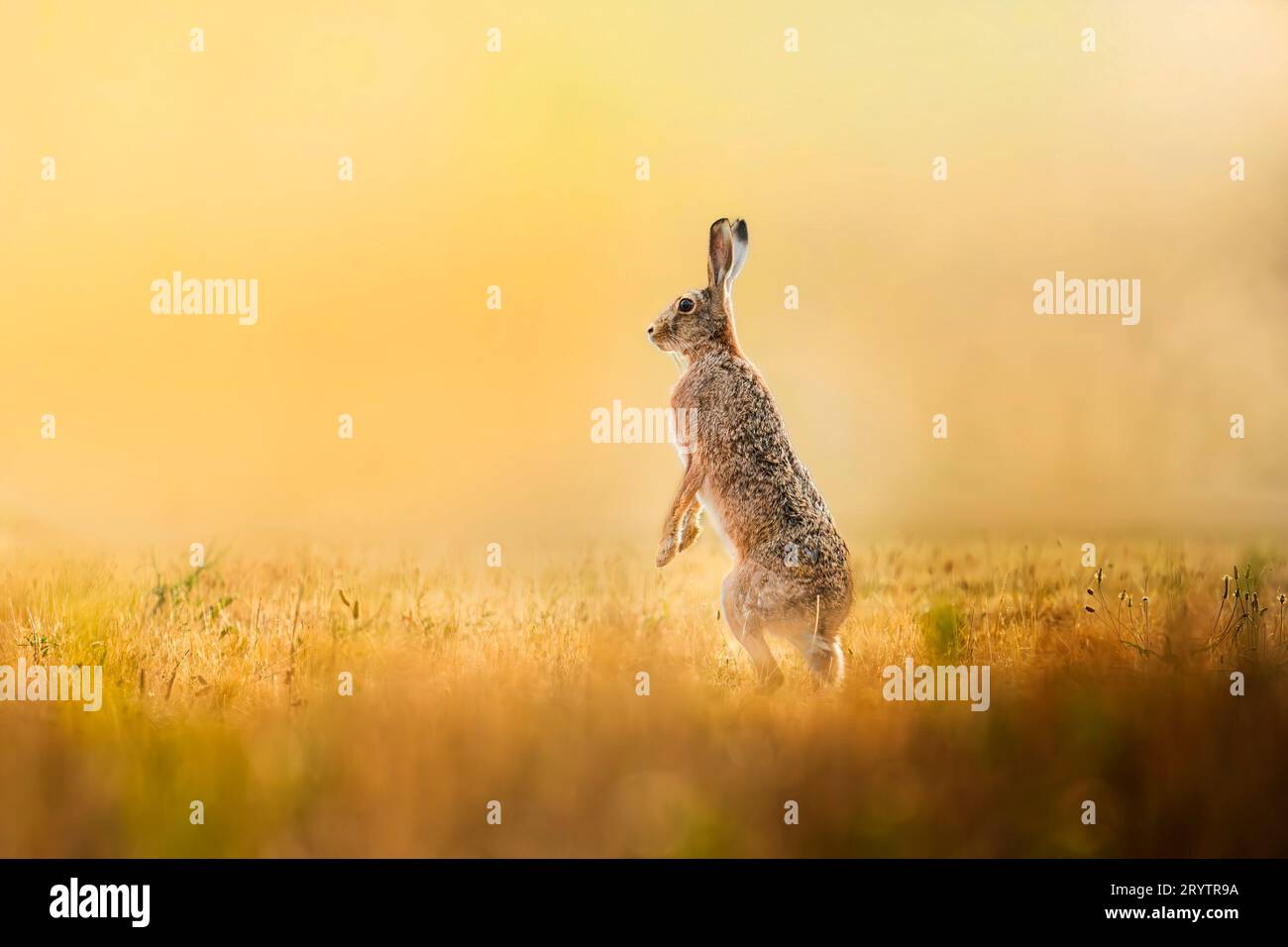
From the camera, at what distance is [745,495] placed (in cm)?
762

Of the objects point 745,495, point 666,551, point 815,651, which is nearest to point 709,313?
point 745,495

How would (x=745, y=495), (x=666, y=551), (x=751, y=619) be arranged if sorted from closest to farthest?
1. (x=751, y=619)
2. (x=745, y=495)
3. (x=666, y=551)

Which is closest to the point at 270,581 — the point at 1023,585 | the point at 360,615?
the point at 360,615

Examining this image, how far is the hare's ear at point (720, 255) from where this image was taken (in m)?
8.18

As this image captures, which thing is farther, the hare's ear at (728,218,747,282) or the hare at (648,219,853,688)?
the hare's ear at (728,218,747,282)

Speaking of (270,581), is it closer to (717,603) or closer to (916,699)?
(717,603)

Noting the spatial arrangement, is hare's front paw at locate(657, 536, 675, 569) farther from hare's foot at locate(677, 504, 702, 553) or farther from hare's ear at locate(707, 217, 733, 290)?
hare's ear at locate(707, 217, 733, 290)

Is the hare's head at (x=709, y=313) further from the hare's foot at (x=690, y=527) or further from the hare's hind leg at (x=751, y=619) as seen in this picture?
the hare's hind leg at (x=751, y=619)

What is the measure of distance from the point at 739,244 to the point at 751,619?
2734 millimetres

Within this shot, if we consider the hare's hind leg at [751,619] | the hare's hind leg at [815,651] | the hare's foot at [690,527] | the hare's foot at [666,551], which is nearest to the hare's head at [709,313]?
the hare's foot at [690,527]

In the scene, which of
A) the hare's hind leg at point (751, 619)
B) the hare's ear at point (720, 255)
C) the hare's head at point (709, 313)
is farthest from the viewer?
the hare's head at point (709, 313)

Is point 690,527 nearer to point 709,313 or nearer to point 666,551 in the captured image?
point 666,551

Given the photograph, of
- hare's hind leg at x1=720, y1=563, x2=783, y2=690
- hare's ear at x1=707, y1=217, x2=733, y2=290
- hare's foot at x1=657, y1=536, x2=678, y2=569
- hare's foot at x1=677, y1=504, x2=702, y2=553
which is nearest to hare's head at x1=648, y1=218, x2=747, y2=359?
hare's ear at x1=707, y1=217, x2=733, y2=290

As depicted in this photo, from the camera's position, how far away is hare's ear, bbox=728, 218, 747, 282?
8.27m
